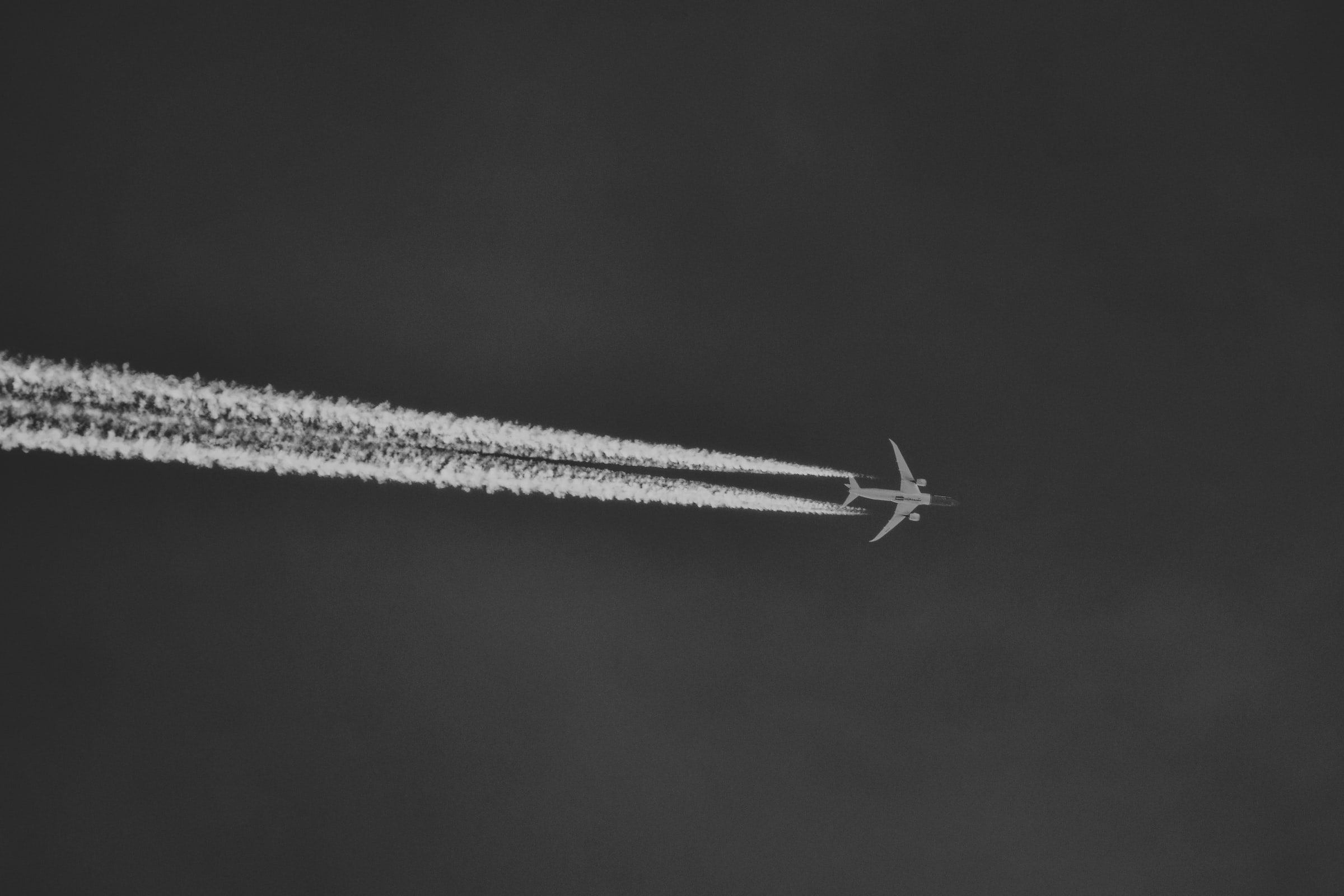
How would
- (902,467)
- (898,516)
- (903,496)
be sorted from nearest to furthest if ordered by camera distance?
(903,496) → (902,467) → (898,516)

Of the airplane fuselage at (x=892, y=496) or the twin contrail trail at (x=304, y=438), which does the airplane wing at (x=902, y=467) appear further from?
the twin contrail trail at (x=304, y=438)

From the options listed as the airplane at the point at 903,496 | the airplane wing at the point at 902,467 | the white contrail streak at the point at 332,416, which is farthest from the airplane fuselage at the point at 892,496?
the white contrail streak at the point at 332,416

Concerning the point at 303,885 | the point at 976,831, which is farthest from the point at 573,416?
the point at 976,831

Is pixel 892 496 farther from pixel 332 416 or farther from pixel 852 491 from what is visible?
pixel 332 416

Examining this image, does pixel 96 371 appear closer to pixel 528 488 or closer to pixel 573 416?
pixel 528 488

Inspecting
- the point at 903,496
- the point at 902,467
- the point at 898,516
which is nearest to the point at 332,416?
the point at 903,496

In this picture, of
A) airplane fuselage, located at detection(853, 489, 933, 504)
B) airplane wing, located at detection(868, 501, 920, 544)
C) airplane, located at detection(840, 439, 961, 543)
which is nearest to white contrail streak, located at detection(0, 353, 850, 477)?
airplane, located at detection(840, 439, 961, 543)
